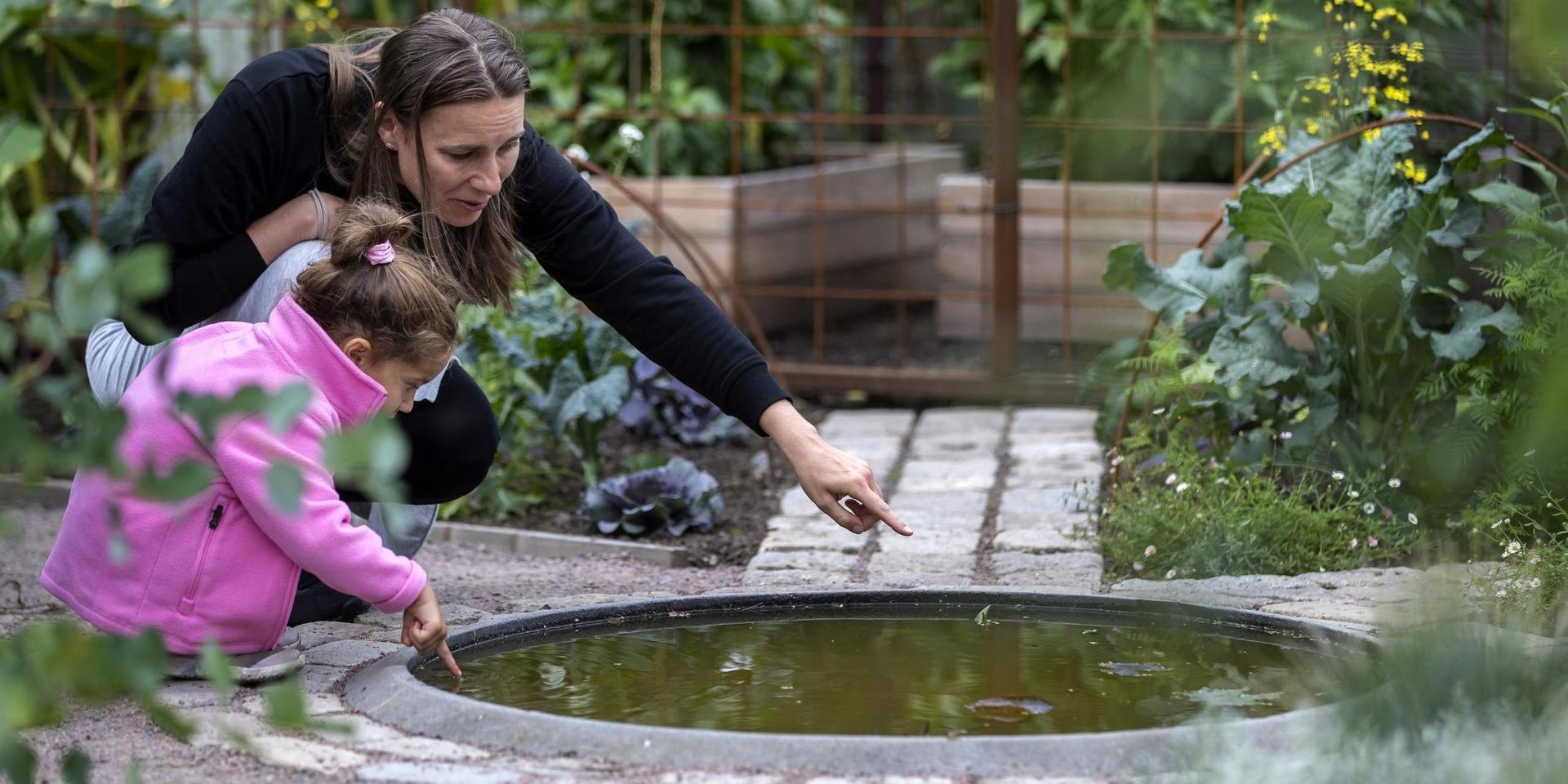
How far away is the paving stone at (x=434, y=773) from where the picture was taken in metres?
1.86

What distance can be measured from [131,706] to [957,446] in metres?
2.53

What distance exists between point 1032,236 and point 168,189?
350 centimetres

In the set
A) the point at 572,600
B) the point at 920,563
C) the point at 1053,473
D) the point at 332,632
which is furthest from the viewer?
the point at 1053,473

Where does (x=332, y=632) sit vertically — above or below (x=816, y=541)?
above

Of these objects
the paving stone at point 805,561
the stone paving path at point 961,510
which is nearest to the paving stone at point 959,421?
the stone paving path at point 961,510

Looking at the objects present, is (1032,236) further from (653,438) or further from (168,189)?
(168,189)

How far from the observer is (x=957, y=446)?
4.36 m

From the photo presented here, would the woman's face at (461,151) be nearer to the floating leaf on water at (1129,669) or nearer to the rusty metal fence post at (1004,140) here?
the floating leaf on water at (1129,669)

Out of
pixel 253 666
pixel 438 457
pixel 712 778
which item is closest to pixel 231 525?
pixel 253 666

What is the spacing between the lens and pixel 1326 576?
2.88 meters

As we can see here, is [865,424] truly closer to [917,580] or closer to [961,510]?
[961,510]

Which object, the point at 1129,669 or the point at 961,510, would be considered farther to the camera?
the point at 961,510

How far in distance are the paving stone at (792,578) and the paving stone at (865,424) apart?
1.27 meters

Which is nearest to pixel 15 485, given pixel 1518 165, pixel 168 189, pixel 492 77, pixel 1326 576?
pixel 168 189
